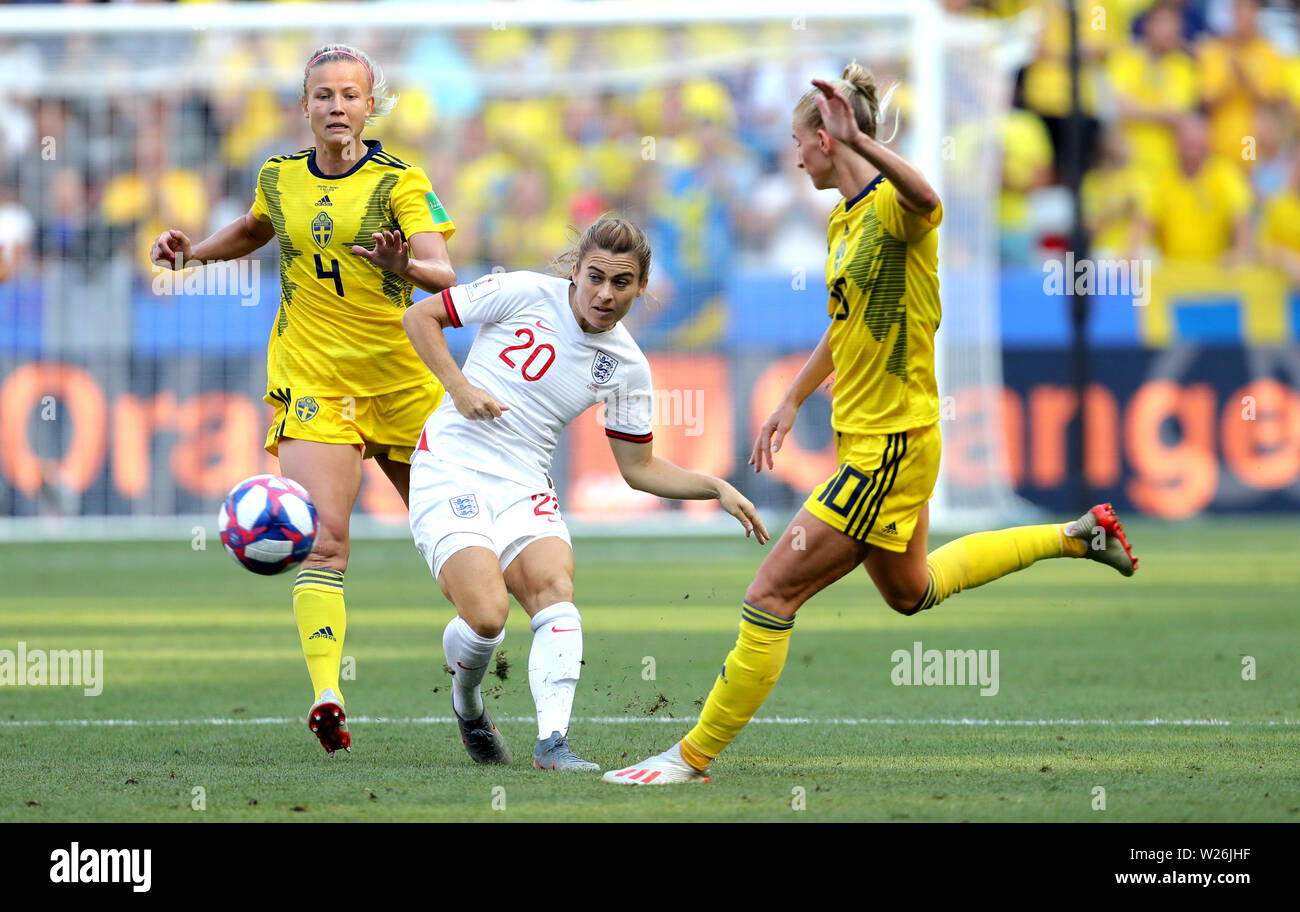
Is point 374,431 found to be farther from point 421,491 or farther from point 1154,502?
point 1154,502

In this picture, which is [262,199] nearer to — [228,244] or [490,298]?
[228,244]

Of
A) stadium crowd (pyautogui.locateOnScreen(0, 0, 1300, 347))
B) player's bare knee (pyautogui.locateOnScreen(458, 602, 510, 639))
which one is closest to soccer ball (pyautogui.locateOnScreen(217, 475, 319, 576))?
player's bare knee (pyautogui.locateOnScreen(458, 602, 510, 639))

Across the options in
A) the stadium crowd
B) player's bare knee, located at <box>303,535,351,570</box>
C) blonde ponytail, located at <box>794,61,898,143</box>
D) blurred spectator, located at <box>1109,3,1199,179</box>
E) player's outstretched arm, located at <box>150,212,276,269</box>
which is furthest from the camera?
blurred spectator, located at <box>1109,3,1199,179</box>

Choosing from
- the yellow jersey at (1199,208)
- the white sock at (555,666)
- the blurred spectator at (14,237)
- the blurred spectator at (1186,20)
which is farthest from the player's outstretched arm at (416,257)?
the blurred spectator at (1186,20)

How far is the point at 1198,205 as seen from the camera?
20438mm

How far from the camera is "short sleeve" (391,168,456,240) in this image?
20.3ft

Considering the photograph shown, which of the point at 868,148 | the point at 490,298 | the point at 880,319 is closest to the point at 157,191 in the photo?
the point at 490,298

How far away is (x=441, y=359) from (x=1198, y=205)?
54.4 feet

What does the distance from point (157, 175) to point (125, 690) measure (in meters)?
11.7

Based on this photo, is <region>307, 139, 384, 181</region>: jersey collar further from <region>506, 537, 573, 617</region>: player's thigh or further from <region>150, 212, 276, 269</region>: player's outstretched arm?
<region>506, 537, 573, 617</region>: player's thigh

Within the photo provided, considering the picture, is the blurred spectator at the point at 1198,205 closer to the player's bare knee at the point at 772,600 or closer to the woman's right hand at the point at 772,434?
the woman's right hand at the point at 772,434

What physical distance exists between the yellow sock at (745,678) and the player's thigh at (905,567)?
0.39 m

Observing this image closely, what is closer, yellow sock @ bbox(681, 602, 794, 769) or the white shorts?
yellow sock @ bbox(681, 602, 794, 769)

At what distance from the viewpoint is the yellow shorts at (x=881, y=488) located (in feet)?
17.1
